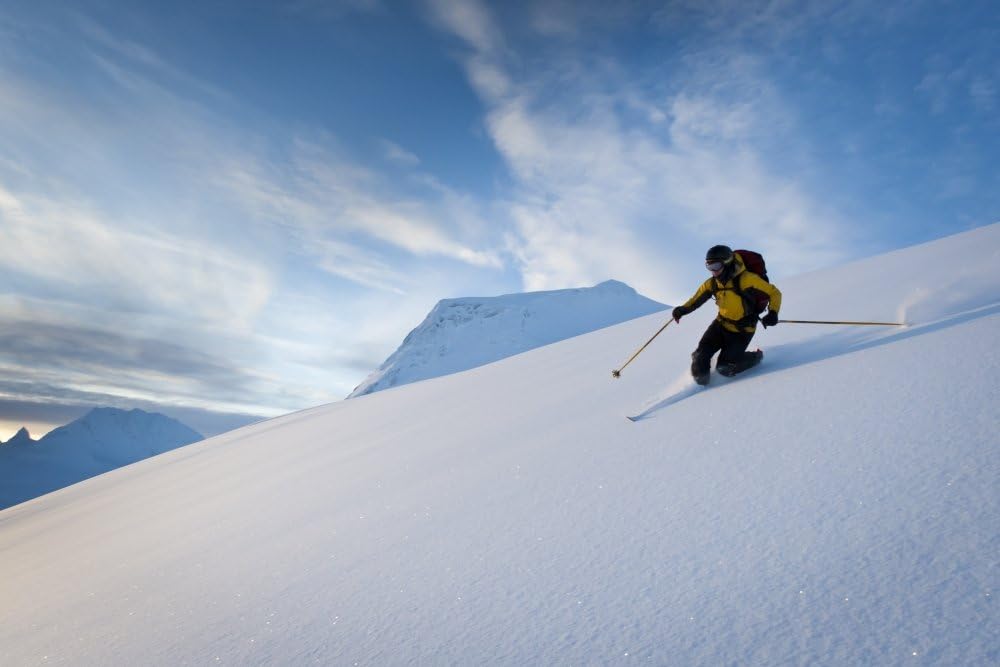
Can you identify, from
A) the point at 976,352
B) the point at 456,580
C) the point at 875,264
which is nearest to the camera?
the point at 456,580

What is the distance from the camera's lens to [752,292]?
13.8 ft

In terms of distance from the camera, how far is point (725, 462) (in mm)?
2283

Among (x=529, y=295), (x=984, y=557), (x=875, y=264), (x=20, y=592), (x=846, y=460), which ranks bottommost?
(x=20, y=592)

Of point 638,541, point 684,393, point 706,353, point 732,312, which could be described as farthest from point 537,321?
point 638,541

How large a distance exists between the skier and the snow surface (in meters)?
0.26

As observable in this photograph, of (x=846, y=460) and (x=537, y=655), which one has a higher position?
(x=846, y=460)

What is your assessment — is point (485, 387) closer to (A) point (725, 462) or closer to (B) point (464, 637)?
(A) point (725, 462)

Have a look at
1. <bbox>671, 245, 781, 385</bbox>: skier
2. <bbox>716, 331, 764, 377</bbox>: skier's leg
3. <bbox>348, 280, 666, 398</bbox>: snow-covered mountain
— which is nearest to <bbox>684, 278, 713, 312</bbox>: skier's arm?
<bbox>671, 245, 781, 385</bbox>: skier

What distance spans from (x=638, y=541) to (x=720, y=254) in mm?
3074

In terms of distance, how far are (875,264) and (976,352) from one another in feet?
19.9

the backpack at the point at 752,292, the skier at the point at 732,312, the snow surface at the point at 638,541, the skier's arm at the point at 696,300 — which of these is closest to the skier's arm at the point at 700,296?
the skier's arm at the point at 696,300

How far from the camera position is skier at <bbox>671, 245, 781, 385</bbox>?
407cm

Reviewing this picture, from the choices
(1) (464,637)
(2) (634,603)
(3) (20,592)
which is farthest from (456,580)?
(3) (20,592)

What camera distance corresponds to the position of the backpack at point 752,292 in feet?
13.8
